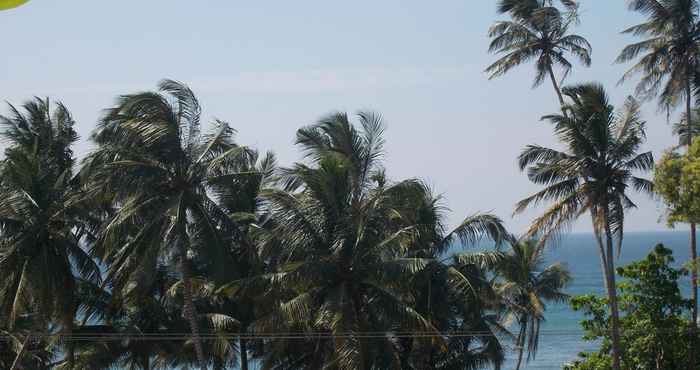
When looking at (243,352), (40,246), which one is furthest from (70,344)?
(243,352)

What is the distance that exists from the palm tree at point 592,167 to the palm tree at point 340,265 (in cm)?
537

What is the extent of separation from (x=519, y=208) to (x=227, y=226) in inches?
329

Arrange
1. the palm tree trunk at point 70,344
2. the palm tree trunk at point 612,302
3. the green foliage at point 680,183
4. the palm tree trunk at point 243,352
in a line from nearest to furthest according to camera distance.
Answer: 1. the green foliage at point 680,183
2. the palm tree trunk at point 70,344
3. the palm tree trunk at point 612,302
4. the palm tree trunk at point 243,352

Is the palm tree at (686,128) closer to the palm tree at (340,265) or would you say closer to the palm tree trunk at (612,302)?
the palm tree trunk at (612,302)

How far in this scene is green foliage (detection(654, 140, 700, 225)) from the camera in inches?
805

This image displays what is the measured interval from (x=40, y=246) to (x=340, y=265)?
8.08 m

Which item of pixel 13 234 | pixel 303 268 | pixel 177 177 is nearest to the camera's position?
pixel 303 268

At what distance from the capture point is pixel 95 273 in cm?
2502

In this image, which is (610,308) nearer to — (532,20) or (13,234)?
(532,20)

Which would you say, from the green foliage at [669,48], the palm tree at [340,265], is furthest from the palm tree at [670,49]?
the palm tree at [340,265]

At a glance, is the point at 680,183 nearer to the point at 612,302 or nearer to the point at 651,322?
the point at 612,302

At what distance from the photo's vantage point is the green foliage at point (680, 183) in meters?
20.5

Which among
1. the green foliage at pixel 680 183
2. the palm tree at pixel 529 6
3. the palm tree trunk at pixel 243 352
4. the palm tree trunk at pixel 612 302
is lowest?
the palm tree trunk at pixel 243 352

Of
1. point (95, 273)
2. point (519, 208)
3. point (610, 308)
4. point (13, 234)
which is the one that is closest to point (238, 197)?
point (95, 273)
